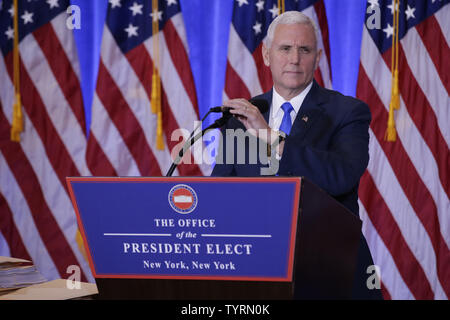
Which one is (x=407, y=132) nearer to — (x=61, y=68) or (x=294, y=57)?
(x=294, y=57)

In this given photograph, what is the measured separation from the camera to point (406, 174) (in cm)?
336

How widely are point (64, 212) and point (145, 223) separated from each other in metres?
2.80

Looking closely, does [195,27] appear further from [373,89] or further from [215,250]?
[215,250]

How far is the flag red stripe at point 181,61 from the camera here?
350 centimetres

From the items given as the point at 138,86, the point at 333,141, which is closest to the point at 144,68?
the point at 138,86

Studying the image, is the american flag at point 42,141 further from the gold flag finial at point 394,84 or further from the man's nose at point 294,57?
the man's nose at point 294,57

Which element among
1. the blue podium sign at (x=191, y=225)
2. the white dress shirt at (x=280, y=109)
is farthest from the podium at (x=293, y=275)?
the white dress shirt at (x=280, y=109)

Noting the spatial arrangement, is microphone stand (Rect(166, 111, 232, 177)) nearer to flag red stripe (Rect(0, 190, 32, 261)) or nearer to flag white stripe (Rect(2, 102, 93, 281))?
flag white stripe (Rect(2, 102, 93, 281))

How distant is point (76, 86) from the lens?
11.7ft

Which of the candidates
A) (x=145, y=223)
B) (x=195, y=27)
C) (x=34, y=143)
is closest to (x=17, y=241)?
(x=34, y=143)

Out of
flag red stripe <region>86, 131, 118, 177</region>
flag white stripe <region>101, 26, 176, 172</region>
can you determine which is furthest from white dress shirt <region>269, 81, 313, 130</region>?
flag red stripe <region>86, 131, 118, 177</region>

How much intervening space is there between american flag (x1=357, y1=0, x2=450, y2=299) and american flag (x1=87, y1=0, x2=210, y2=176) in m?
1.11

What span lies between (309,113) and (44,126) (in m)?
2.40

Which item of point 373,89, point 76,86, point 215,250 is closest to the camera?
point 215,250
